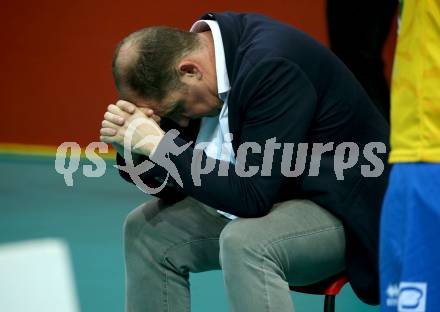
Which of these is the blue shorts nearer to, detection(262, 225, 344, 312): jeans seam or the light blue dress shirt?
detection(262, 225, 344, 312): jeans seam

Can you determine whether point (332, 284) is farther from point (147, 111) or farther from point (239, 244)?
point (147, 111)

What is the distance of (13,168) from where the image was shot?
418cm

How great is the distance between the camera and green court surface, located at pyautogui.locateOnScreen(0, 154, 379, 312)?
2.48 metres

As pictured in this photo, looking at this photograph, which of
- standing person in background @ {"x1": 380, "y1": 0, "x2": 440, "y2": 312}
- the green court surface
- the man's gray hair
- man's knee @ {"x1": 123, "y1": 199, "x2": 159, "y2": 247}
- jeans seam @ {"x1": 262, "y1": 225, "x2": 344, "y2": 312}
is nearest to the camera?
standing person in background @ {"x1": 380, "y1": 0, "x2": 440, "y2": 312}

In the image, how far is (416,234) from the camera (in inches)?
45.4

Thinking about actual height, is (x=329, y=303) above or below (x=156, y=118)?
below

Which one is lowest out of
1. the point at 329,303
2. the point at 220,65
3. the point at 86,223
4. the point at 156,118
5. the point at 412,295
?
the point at 86,223

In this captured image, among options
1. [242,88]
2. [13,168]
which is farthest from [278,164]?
[13,168]

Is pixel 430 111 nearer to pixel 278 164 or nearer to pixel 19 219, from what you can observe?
pixel 278 164

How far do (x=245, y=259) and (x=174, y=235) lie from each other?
33 cm

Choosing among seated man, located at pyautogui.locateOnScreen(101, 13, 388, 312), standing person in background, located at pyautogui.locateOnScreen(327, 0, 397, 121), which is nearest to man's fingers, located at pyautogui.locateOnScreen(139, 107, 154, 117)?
seated man, located at pyautogui.locateOnScreen(101, 13, 388, 312)

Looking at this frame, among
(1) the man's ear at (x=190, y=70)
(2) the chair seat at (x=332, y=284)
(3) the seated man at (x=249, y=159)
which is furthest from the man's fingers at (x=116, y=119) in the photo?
(2) the chair seat at (x=332, y=284)

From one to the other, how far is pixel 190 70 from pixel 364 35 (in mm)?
1578

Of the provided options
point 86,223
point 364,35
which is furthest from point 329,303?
point 86,223
